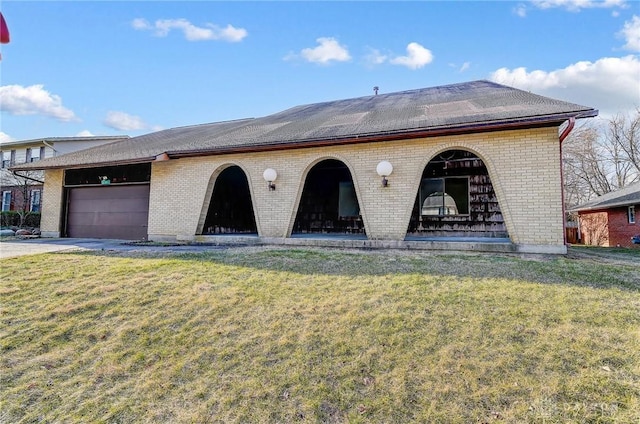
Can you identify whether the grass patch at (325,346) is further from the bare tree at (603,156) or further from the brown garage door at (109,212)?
the bare tree at (603,156)

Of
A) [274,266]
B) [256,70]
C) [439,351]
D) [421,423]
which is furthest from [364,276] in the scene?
[256,70]

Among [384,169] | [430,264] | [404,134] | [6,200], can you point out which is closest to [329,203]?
[384,169]

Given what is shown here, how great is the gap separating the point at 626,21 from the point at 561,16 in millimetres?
4091

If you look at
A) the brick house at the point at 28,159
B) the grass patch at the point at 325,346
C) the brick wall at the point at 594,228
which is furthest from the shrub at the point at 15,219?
the brick wall at the point at 594,228

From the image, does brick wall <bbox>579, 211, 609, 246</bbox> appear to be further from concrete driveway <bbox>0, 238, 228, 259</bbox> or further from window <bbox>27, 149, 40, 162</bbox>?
window <bbox>27, 149, 40, 162</bbox>

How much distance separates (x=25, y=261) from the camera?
21.9 feet

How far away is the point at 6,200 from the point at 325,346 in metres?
30.5

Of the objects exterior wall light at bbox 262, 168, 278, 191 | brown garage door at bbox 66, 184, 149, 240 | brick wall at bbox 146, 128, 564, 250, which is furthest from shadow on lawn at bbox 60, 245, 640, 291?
brown garage door at bbox 66, 184, 149, 240

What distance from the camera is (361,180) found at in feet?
28.3

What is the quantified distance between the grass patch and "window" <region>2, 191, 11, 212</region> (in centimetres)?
2475

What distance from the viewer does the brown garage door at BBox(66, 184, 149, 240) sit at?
11.8 m

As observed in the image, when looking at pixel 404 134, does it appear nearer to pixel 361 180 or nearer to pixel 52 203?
pixel 361 180

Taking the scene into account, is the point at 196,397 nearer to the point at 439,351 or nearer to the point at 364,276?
the point at 439,351

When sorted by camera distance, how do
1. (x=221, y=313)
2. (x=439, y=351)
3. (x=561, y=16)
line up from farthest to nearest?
(x=561, y=16)
(x=221, y=313)
(x=439, y=351)
